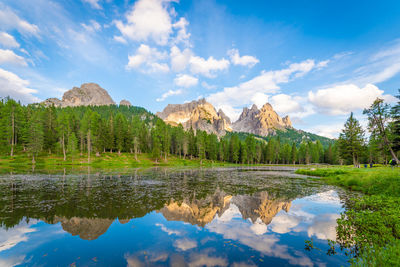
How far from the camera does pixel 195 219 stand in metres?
13.7

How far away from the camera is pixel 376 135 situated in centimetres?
4616

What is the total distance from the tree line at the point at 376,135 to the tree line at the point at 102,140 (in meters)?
52.6

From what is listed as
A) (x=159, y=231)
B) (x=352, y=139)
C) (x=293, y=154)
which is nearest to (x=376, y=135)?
(x=352, y=139)

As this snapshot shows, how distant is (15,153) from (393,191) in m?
97.8

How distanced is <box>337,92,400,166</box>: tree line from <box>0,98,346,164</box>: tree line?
52.6 metres

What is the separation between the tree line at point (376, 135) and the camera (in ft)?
127

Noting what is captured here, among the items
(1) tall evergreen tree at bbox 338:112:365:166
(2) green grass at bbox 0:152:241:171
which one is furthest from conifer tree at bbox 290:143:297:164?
(2) green grass at bbox 0:152:241:171

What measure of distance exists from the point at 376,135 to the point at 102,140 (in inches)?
3731

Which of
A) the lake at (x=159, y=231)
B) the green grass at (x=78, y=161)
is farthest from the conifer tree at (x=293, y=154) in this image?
the lake at (x=159, y=231)

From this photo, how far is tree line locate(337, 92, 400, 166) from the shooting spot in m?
38.6

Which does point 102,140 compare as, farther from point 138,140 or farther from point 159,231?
point 159,231

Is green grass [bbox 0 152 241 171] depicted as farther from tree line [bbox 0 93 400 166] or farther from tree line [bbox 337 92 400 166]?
tree line [bbox 337 92 400 166]

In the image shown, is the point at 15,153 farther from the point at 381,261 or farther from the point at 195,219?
the point at 381,261

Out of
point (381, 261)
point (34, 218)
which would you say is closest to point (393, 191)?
point (381, 261)
